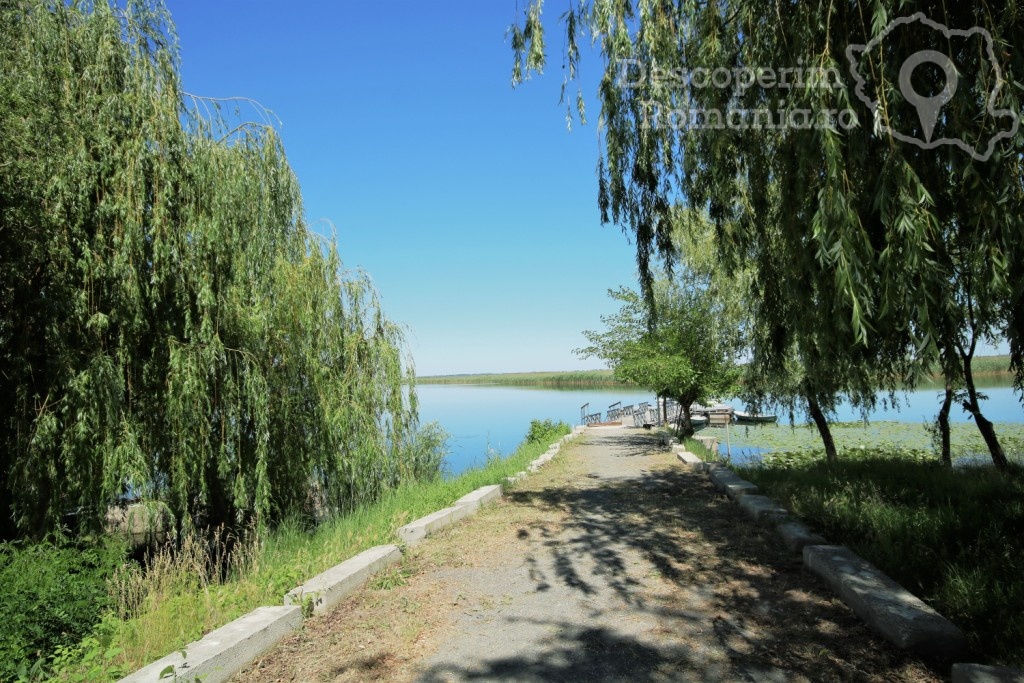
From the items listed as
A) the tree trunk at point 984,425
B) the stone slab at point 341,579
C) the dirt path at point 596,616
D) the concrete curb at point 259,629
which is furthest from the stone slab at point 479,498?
the tree trunk at point 984,425

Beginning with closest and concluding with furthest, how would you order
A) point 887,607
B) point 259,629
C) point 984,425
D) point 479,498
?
point 887,607 < point 259,629 < point 479,498 < point 984,425

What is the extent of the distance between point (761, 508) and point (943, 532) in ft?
6.44

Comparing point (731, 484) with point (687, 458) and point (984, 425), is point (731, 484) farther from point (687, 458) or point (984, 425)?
point (984, 425)

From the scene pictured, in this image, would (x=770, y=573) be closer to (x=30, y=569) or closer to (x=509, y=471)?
(x=30, y=569)

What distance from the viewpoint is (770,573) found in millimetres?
4957

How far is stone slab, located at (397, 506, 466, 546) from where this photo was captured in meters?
6.39

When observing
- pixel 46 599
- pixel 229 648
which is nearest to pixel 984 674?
pixel 229 648

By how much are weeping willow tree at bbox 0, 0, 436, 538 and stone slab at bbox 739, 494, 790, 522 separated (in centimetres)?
562

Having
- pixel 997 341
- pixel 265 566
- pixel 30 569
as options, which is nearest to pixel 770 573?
pixel 265 566

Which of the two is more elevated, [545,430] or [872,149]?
[872,149]

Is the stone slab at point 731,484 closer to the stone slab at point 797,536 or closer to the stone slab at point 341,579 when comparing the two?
the stone slab at point 797,536

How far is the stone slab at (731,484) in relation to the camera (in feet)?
25.7

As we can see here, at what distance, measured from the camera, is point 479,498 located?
8.35 meters

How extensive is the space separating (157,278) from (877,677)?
744 centimetres
